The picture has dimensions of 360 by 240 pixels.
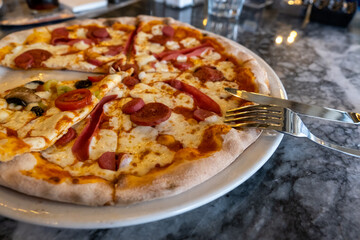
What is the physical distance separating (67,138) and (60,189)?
427mm

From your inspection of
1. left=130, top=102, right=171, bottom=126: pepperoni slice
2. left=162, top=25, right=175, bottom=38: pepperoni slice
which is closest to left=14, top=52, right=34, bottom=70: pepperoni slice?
left=130, top=102, right=171, bottom=126: pepperoni slice

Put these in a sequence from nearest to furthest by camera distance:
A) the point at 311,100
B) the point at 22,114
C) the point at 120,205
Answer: the point at 120,205
the point at 22,114
the point at 311,100

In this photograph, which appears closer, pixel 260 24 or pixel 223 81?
pixel 223 81

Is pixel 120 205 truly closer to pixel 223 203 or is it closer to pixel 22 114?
pixel 223 203

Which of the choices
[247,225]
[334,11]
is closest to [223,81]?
[247,225]

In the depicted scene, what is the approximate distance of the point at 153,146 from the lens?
1493mm

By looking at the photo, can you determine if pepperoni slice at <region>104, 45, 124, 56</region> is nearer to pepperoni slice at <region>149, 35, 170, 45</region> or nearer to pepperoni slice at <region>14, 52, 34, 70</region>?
pepperoni slice at <region>149, 35, 170, 45</region>

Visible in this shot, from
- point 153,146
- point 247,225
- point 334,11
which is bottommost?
point 247,225

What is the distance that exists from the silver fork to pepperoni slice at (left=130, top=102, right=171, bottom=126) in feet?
1.17

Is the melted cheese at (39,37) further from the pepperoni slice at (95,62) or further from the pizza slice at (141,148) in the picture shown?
the pizza slice at (141,148)

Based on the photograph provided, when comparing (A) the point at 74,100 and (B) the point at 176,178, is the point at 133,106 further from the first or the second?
(B) the point at 176,178

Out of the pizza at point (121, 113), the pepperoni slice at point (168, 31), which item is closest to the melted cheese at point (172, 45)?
the pizza at point (121, 113)

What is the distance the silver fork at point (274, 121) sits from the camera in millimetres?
1446

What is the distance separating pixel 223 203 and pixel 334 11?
347cm
